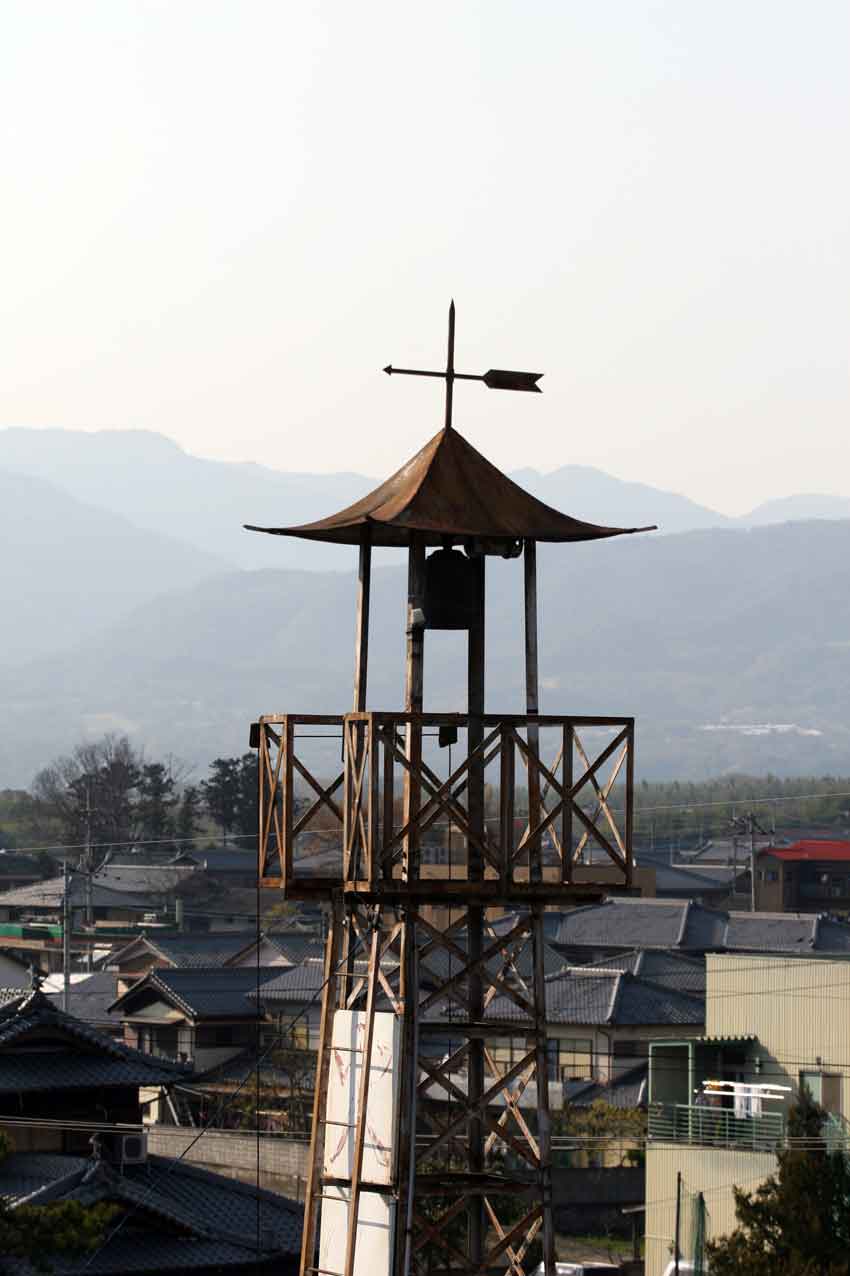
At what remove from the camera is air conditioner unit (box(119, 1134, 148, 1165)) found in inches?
1136

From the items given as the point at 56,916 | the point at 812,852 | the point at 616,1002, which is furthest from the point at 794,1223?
the point at 812,852

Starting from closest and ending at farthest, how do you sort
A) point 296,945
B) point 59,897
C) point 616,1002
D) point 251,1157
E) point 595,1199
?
1. point 251,1157
2. point 595,1199
3. point 616,1002
4. point 296,945
5. point 59,897

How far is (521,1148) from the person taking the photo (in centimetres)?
1219

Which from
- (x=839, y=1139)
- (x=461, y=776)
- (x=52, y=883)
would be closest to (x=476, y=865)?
(x=461, y=776)

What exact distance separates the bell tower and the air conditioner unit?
17.1m

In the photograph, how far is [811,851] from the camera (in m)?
98.4

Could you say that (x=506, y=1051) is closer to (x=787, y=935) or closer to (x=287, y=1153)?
(x=287, y=1153)

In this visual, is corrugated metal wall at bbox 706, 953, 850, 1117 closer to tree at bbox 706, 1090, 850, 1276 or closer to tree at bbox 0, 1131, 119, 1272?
tree at bbox 706, 1090, 850, 1276

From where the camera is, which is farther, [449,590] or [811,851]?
[811,851]

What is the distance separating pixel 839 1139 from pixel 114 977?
101ft

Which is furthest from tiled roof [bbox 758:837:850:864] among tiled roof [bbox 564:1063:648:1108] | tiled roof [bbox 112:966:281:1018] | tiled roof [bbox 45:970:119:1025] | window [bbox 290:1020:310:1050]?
tiled roof [bbox 564:1063:648:1108]

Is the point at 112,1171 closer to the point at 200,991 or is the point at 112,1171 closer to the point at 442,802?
the point at 442,802

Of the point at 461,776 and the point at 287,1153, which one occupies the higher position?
the point at 461,776

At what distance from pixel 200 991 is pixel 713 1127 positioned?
20.6 metres
